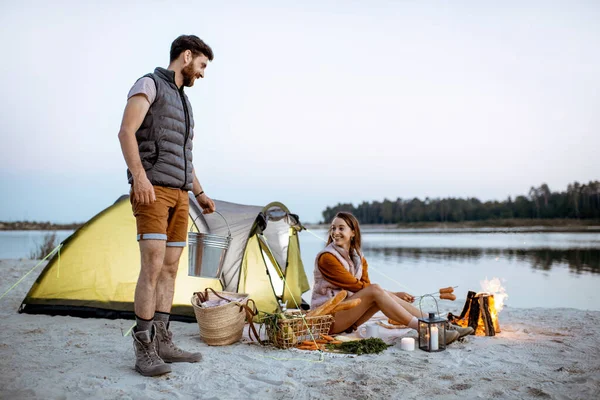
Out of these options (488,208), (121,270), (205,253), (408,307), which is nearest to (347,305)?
(408,307)

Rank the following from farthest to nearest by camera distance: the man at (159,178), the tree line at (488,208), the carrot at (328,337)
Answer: the tree line at (488,208) < the carrot at (328,337) < the man at (159,178)

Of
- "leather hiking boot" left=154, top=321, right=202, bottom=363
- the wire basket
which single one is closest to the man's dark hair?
"leather hiking boot" left=154, top=321, right=202, bottom=363

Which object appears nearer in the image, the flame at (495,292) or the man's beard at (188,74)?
the man's beard at (188,74)

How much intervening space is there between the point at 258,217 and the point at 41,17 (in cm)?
522

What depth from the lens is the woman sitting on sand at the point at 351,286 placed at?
356 centimetres

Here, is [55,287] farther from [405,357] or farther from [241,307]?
[405,357]

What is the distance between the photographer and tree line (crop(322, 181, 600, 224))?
968 inches

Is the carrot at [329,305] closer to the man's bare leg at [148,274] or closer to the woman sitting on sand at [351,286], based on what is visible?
the woman sitting on sand at [351,286]

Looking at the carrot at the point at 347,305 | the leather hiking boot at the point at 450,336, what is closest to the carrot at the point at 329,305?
the carrot at the point at 347,305

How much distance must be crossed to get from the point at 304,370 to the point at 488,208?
2862cm

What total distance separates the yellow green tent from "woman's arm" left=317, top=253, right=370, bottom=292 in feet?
3.63

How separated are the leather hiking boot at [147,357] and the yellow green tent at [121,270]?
1.80 m

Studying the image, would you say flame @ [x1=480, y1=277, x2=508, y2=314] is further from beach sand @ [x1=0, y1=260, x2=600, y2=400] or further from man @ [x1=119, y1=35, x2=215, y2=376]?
man @ [x1=119, y1=35, x2=215, y2=376]

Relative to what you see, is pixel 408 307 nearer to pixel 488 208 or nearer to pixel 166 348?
pixel 166 348
